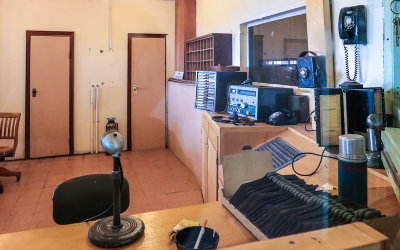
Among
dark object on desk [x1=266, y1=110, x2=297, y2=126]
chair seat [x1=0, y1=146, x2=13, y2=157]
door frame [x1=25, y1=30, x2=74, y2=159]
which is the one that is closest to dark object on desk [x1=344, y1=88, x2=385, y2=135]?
dark object on desk [x1=266, y1=110, x2=297, y2=126]

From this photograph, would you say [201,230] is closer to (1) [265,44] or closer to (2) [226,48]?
(1) [265,44]

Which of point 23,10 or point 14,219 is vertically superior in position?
point 23,10

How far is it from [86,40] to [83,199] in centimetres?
487

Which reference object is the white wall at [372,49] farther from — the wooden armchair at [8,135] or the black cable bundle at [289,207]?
the wooden armchair at [8,135]

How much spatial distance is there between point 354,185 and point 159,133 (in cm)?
545

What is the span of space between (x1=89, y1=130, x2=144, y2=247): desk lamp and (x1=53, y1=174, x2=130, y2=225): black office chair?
33 centimetres

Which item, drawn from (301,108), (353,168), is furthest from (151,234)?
(301,108)

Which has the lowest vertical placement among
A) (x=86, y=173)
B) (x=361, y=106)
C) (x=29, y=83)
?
(x=86, y=173)

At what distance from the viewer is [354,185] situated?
1.05 m

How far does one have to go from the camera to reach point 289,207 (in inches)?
39.9

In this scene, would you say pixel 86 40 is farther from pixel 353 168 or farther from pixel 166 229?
pixel 353 168

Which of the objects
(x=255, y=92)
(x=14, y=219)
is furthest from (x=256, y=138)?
(x=14, y=219)

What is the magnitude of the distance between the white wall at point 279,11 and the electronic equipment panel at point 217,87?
56 centimetres

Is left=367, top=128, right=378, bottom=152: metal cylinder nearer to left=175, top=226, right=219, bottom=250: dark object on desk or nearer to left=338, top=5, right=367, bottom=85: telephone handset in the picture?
left=338, top=5, right=367, bottom=85: telephone handset
